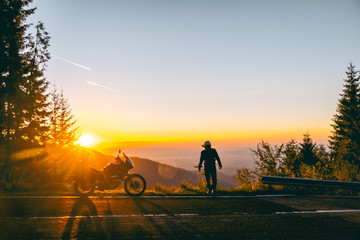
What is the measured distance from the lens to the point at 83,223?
5102 millimetres

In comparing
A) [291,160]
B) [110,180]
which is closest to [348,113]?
[291,160]

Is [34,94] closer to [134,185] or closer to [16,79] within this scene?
[16,79]

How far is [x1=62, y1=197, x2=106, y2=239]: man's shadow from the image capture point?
4468 millimetres

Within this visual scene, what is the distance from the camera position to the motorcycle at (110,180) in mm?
8141

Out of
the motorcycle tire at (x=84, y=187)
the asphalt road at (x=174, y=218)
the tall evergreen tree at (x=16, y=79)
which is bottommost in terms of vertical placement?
the asphalt road at (x=174, y=218)

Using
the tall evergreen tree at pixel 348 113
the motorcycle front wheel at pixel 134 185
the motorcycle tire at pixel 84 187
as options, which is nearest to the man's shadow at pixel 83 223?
the motorcycle tire at pixel 84 187

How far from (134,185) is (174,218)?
3260mm

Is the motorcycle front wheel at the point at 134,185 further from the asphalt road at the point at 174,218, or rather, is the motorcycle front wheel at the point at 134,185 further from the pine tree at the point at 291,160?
the pine tree at the point at 291,160

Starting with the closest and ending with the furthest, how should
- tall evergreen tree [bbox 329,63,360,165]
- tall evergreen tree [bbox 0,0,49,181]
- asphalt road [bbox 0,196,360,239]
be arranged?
asphalt road [bbox 0,196,360,239] < tall evergreen tree [bbox 0,0,49,181] < tall evergreen tree [bbox 329,63,360,165]

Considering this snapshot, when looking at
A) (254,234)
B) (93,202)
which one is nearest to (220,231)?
(254,234)

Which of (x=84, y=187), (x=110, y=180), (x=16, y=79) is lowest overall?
(x=84, y=187)

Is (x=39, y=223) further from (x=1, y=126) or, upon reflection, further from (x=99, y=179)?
(x=1, y=126)

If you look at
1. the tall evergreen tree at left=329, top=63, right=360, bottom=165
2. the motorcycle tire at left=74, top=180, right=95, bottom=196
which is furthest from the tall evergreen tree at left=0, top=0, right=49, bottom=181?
the tall evergreen tree at left=329, top=63, right=360, bottom=165

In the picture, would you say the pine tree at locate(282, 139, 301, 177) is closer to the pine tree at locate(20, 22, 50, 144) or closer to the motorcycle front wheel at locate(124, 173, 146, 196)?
the motorcycle front wheel at locate(124, 173, 146, 196)
